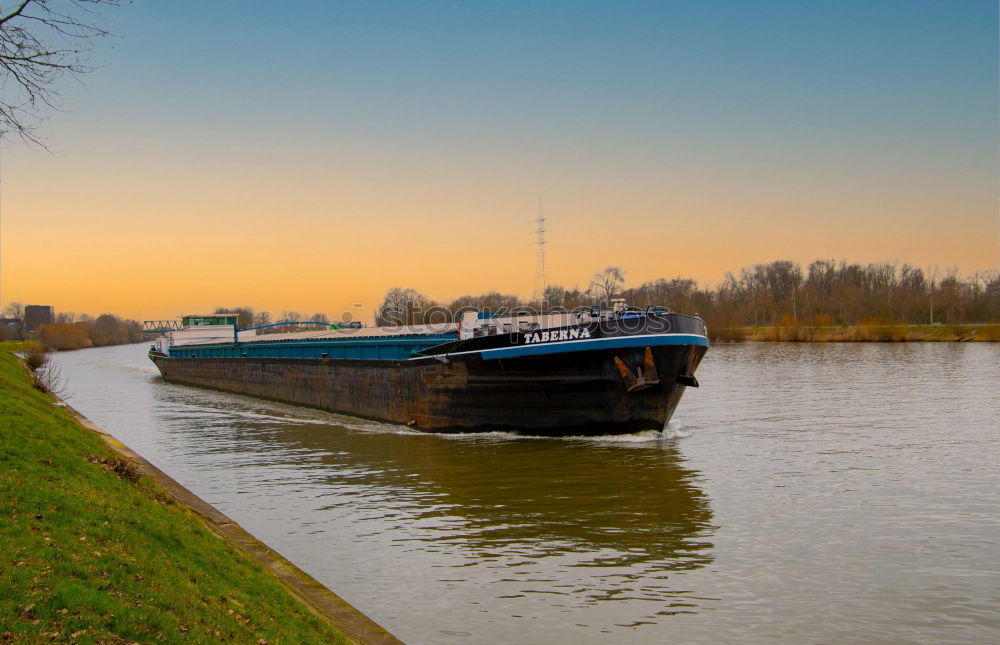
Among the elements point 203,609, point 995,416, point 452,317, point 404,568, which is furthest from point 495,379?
point 995,416

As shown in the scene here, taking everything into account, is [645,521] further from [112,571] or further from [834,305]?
[834,305]

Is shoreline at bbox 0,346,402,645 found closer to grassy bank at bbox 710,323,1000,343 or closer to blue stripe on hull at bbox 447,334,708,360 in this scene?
blue stripe on hull at bbox 447,334,708,360

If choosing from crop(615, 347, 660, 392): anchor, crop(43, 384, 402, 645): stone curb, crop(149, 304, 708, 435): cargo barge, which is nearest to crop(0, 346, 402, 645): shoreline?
crop(43, 384, 402, 645): stone curb

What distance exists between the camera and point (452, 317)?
23.2 metres

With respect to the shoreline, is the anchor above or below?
above

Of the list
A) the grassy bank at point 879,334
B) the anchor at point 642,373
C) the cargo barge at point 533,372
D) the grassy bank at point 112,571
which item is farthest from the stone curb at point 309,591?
the grassy bank at point 879,334

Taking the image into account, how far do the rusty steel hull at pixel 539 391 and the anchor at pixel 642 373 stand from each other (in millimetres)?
22

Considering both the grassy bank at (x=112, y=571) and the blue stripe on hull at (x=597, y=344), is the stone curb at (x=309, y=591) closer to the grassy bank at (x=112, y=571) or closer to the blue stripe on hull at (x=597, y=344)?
Answer: the grassy bank at (x=112, y=571)

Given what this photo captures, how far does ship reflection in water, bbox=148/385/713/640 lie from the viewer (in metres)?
7.88

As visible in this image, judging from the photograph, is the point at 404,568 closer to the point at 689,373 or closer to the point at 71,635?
the point at 71,635

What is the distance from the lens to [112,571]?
5.16 metres

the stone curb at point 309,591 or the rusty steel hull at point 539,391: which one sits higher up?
the rusty steel hull at point 539,391

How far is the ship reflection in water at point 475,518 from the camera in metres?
7.88

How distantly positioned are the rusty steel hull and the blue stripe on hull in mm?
149
